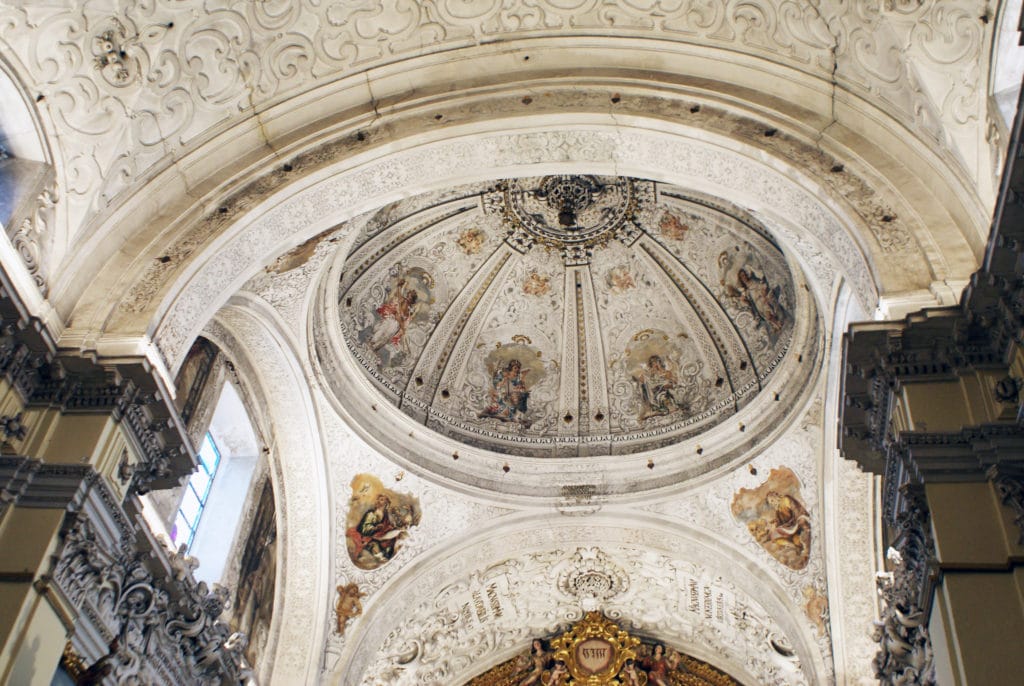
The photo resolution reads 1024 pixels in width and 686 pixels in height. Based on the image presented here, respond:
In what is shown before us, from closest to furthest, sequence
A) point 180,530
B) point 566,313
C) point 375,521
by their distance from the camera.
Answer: point 180,530 → point 375,521 → point 566,313

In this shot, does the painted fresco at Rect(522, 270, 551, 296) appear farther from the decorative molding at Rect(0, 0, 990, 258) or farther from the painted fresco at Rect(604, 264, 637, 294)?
the decorative molding at Rect(0, 0, 990, 258)

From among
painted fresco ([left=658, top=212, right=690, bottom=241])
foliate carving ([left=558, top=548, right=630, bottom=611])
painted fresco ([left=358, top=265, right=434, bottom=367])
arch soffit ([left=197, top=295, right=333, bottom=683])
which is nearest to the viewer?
arch soffit ([left=197, top=295, right=333, bottom=683])

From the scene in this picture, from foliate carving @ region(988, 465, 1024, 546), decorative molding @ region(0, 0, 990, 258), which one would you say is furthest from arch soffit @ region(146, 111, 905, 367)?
foliate carving @ region(988, 465, 1024, 546)

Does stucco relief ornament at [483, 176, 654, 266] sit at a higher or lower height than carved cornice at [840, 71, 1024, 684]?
higher

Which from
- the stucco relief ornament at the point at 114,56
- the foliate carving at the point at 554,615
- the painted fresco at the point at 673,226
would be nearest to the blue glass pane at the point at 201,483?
the foliate carving at the point at 554,615

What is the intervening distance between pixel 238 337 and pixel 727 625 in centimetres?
773

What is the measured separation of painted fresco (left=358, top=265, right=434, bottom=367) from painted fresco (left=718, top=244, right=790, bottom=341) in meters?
4.08

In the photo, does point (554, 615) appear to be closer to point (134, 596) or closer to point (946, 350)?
point (134, 596)

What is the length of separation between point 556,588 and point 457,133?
7.47 metres

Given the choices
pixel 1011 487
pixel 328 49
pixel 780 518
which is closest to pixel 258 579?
pixel 328 49

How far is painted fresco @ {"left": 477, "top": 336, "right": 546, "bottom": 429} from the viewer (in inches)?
606

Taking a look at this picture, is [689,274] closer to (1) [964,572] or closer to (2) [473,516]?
(2) [473,516]

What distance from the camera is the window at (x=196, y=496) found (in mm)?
11789

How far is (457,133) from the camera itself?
1048 centimetres
